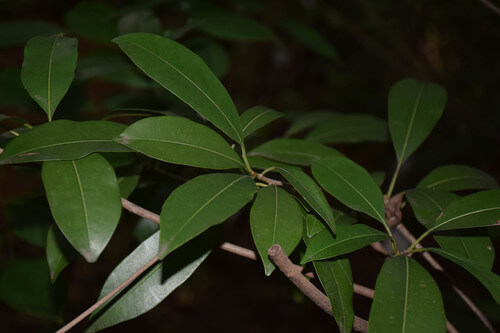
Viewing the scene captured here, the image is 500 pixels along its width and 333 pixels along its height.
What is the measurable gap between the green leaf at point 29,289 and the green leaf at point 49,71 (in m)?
0.49

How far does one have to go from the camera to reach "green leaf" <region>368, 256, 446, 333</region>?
468 millimetres

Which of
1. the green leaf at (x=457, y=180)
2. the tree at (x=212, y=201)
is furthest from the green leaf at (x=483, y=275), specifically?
the green leaf at (x=457, y=180)

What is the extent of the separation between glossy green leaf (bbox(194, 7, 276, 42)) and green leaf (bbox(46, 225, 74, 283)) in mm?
657

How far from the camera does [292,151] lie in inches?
28.5

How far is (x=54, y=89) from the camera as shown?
0.59 metres

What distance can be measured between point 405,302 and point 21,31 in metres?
1.04

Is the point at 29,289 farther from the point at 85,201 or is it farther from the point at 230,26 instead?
the point at 230,26

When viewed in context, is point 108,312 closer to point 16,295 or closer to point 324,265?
point 324,265

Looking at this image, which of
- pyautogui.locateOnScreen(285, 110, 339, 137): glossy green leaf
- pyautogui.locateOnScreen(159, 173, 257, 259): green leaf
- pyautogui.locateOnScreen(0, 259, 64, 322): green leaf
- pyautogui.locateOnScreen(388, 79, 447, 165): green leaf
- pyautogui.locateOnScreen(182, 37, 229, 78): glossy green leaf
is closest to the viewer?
pyautogui.locateOnScreen(159, 173, 257, 259): green leaf

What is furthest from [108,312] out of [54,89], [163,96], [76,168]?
[163,96]

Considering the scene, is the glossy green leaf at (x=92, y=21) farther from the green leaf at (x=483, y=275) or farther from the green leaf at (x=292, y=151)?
the green leaf at (x=483, y=275)

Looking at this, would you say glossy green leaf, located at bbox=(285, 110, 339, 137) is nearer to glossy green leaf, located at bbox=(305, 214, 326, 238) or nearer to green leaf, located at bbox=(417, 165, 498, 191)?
green leaf, located at bbox=(417, 165, 498, 191)

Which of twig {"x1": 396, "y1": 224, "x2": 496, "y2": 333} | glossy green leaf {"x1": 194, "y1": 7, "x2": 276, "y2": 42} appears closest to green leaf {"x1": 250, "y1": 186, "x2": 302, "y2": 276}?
twig {"x1": 396, "y1": 224, "x2": 496, "y2": 333}

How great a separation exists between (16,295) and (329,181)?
780mm
